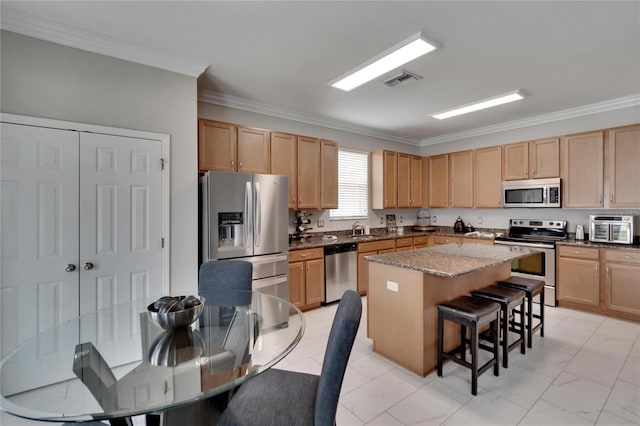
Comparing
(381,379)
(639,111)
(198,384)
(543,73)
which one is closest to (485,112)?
(543,73)

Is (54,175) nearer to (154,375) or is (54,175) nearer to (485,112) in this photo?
(154,375)

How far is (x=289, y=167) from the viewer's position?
13.6 ft

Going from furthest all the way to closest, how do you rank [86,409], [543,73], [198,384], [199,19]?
[543,73] < [199,19] < [198,384] < [86,409]

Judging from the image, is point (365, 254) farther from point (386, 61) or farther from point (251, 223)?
point (386, 61)

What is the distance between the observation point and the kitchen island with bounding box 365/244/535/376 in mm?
2473

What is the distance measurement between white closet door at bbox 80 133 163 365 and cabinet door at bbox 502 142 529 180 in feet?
16.6

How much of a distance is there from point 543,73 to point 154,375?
4219mm

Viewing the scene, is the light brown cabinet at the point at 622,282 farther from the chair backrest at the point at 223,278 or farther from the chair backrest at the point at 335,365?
the chair backrest at the point at 223,278

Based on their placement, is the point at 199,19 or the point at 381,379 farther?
the point at 381,379

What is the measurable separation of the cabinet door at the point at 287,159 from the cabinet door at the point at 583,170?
12.7ft

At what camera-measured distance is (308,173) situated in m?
4.34

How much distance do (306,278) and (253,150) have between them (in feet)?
5.91

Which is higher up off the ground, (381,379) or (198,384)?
(198,384)

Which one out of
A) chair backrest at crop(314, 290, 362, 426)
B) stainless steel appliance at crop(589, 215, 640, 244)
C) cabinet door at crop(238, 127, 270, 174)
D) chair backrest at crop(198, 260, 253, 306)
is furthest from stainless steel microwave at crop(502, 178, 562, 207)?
chair backrest at crop(314, 290, 362, 426)
